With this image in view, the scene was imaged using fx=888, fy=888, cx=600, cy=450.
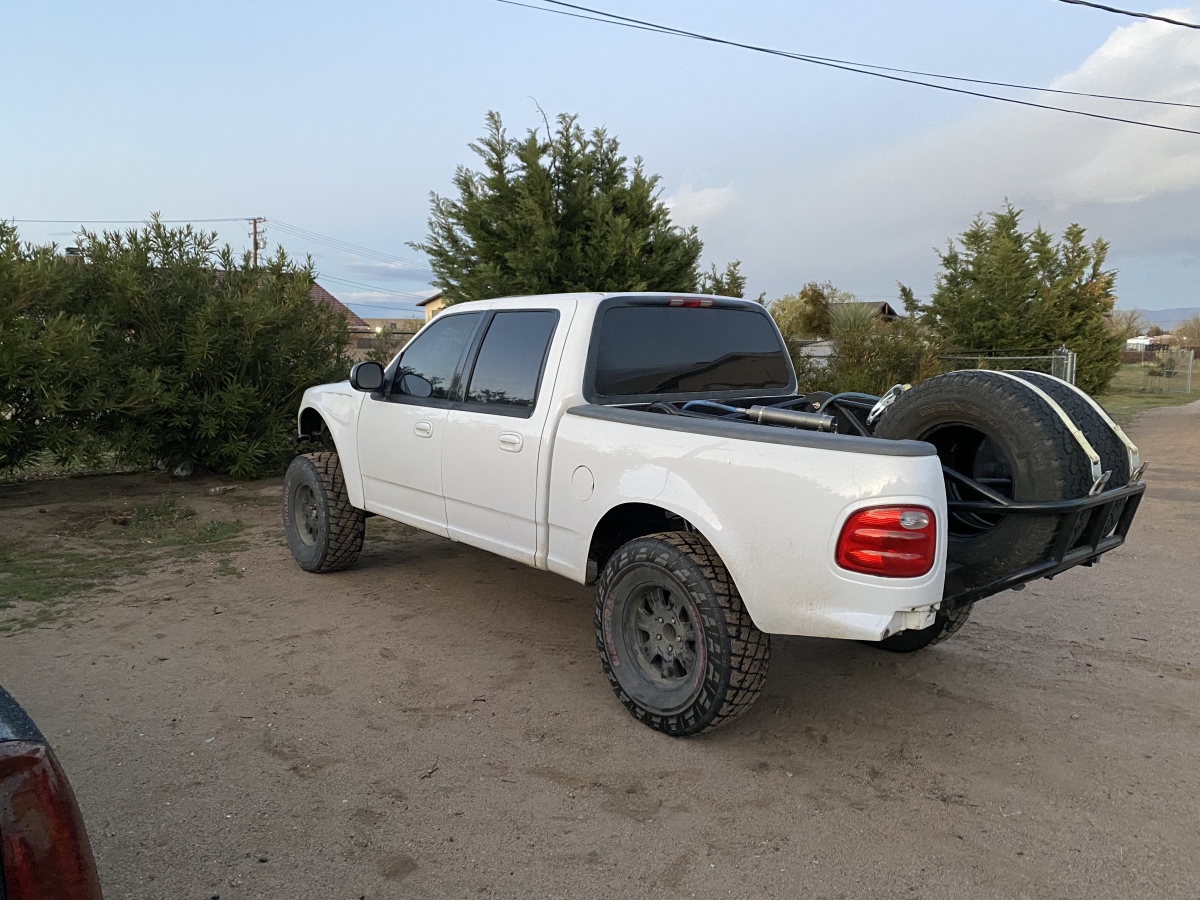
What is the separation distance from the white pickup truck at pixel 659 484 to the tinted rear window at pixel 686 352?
0.03 ft

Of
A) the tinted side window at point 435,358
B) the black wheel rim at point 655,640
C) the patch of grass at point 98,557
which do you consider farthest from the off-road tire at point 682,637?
the patch of grass at point 98,557

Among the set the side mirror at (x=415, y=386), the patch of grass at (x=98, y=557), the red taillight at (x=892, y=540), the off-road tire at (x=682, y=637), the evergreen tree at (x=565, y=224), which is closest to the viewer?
the red taillight at (x=892, y=540)

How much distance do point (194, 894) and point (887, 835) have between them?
2252mm

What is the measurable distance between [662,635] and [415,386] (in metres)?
2.39

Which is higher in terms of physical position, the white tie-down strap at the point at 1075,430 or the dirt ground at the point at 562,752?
the white tie-down strap at the point at 1075,430

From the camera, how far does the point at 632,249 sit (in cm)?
1248

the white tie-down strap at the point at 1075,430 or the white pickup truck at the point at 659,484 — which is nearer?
the white pickup truck at the point at 659,484

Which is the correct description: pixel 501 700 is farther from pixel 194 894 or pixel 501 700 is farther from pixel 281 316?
pixel 281 316

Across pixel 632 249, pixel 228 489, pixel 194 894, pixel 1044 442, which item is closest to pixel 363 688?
pixel 194 894

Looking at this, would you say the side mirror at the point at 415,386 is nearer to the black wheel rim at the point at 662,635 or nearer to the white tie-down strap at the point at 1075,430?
the black wheel rim at the point at 662,635

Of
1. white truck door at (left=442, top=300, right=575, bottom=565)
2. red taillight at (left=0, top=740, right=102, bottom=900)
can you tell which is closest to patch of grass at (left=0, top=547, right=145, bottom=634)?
white truck door at (left=442, top=300, right=575, bottom=565)

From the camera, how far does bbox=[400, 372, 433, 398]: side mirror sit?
208 inches

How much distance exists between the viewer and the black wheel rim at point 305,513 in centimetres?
625

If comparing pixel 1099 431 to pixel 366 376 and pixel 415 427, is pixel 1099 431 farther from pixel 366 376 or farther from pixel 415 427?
pixel 366 376
